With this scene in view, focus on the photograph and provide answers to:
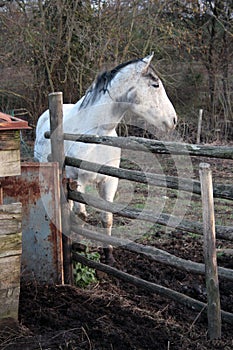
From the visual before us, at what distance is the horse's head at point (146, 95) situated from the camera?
4.67 m

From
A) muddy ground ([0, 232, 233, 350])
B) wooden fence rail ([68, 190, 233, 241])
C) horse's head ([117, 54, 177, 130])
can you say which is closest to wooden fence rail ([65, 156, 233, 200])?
wooden fence rail ([68, 190, 233, 241])

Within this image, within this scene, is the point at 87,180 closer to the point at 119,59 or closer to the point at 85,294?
the point at 85,294

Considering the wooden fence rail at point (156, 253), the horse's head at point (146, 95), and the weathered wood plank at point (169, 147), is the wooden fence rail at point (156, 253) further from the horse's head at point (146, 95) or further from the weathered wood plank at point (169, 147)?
the horse's head at point (146, 95)

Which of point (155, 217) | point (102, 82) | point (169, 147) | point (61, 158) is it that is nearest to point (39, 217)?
point (61, 158)

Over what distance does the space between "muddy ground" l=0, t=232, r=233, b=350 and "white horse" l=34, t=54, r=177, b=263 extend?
75cm

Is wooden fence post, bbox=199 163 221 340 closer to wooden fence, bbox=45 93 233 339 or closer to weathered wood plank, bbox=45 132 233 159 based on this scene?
wooden fence, bbox=45 93 233 339

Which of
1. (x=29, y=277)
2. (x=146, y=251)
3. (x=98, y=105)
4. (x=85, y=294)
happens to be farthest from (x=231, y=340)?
(x=98, y=105)

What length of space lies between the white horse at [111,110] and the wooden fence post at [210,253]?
6.00ft

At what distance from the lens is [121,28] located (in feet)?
38.0

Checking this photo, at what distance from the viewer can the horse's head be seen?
467cm

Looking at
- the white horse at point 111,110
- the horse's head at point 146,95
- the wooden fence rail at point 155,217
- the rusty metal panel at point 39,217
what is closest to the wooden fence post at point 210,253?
the wooden fence rail at point 155,217

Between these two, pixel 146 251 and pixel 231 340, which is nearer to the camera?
pixel 231 340

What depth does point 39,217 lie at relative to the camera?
12.6 ft

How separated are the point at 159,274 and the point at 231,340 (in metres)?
1.49
